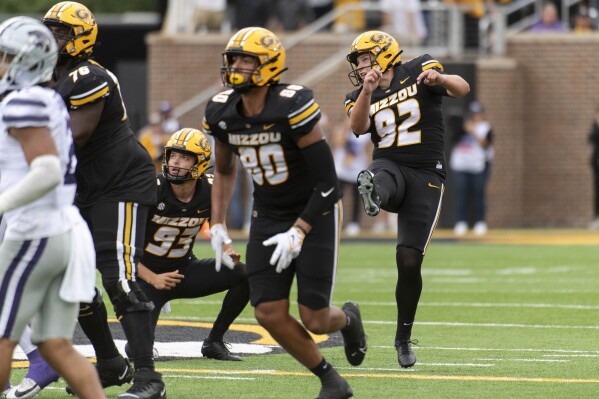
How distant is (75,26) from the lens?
6992 millimetres

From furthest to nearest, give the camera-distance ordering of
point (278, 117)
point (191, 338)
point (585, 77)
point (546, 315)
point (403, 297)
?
point (585, 77)
point (546, 315)
point (191, 338)
point (403, 297)
point (278, 117)

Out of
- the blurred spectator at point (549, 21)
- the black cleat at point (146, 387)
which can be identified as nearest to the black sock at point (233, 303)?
the black cleat at point (146, 387)

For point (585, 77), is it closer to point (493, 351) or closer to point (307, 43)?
point (307, 43)

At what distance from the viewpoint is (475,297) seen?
12.0 m

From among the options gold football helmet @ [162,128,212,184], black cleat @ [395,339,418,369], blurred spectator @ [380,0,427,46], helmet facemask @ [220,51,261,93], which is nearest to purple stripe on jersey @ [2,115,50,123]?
helmet facemask @ [220,51,261,93]

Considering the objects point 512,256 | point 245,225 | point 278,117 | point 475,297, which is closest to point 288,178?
point 278,117

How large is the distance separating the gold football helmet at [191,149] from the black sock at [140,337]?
4.97 feet

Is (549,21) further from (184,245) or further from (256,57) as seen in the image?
(256,57)

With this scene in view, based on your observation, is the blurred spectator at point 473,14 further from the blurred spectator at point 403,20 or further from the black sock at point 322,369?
the black sock at point 322,369

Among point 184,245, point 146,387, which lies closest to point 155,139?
point 184,245

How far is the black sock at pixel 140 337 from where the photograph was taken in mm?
6680

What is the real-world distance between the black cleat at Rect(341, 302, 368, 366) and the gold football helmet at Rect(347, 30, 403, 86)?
1.72m

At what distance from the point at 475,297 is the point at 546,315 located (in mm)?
1554

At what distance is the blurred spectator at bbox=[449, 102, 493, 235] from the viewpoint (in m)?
19.9
